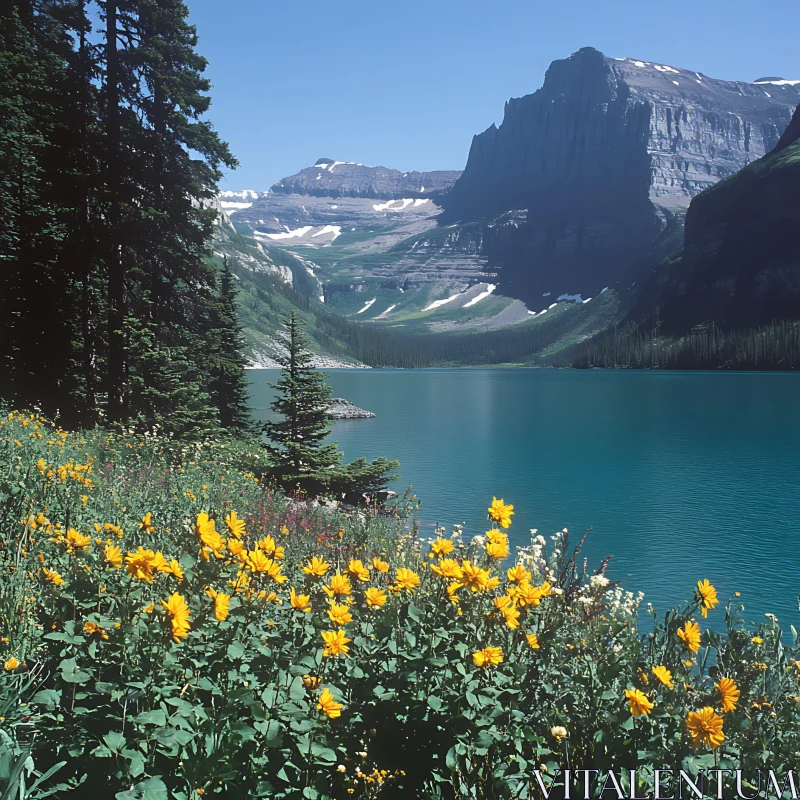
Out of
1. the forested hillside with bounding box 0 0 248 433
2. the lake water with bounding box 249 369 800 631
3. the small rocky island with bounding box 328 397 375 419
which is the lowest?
the lake water with bounding box 249 369 800 631

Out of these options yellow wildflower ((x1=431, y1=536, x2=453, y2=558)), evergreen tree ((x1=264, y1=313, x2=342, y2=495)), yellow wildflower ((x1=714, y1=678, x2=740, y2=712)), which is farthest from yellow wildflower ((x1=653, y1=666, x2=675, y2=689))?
evergreen tree ((x1=264, y1=313, x2=342, y2=495))

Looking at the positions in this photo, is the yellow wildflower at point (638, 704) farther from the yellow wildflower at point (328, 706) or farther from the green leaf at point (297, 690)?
the green leaf at point (297, 690)

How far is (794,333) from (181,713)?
588 feet

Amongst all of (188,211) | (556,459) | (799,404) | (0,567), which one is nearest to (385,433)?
(556,459)

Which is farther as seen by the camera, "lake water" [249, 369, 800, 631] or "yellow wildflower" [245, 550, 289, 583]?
"lake water" [249, 369, 800, 631]

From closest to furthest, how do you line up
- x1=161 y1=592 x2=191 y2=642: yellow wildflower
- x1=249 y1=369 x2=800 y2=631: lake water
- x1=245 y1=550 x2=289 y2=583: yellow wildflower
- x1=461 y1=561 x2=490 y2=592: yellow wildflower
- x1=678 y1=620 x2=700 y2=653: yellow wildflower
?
x1=161 y1=592 x2=191 y2=642: yellow wildflower < x1=245 y1=550 x2=289 y2=583: yellow wildflower < x1=461 y1=561 x2=490 y2=592: yellow wildflower < x1=678 y1=620 x2=700 y2=653: yellow wildflower < x1=249 y1=369 x2=800 y2=631: lake water

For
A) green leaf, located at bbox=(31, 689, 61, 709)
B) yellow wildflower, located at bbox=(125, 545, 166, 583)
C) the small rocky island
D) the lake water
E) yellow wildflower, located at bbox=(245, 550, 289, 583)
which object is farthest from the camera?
the small rocky island

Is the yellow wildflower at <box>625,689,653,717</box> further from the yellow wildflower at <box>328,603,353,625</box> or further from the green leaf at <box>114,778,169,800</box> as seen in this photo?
the green leaf at <box>114,778,169,800</box>

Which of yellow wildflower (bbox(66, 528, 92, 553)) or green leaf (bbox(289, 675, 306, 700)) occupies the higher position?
yellow wildflower (bbox(66, 528, 92, 553))

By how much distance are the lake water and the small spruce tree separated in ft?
8.90

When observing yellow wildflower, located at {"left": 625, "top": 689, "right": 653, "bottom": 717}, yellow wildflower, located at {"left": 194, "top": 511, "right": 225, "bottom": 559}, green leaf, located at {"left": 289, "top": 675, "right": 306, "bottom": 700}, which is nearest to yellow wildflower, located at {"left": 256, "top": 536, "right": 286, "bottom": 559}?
yellow wildflower, located at {"left": 194, "top": 511, "right": 225, "bottom": 559}

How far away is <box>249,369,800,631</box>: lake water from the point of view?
55.3 feet

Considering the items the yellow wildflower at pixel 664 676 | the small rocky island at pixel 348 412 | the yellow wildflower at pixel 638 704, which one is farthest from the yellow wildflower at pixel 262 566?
the small rocky island at pixel 348 412

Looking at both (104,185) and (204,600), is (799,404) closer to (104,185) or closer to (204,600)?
(104,185)
